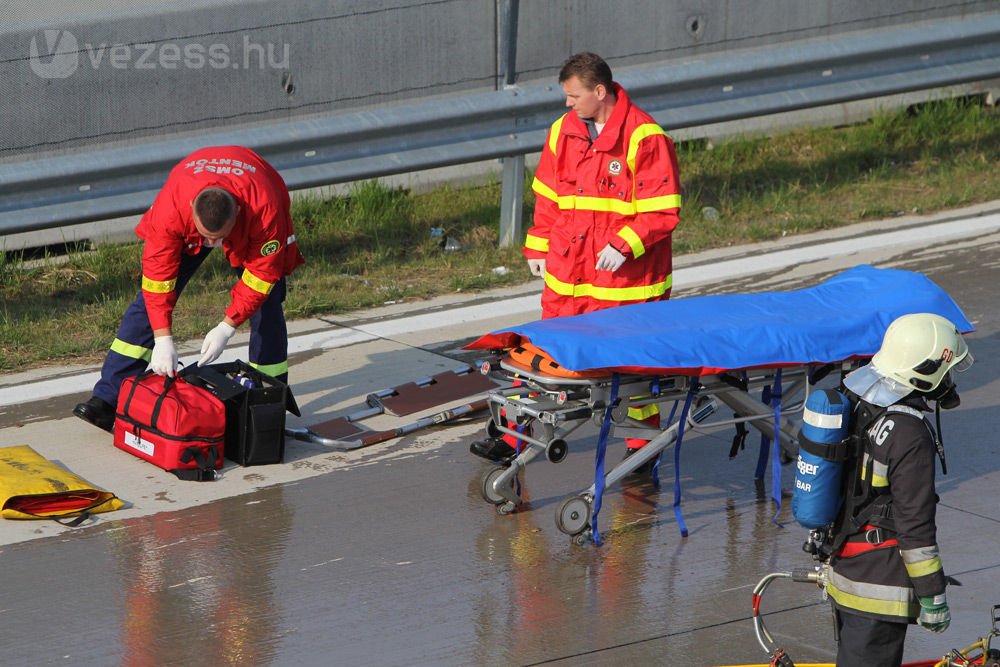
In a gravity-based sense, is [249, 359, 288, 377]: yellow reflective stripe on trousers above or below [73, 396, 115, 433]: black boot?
above

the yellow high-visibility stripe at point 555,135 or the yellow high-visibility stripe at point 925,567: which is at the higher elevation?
the yellow high-visibility stripe at point 555,135

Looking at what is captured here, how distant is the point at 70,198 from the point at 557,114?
11.1 feet

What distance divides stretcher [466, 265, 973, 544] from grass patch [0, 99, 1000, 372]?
10.4ft

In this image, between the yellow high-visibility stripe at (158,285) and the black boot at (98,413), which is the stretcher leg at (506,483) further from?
the black boot at (98,413)

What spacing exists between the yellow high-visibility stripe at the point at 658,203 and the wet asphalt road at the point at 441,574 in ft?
4.03

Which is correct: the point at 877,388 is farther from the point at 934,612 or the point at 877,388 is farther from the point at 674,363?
the point at 674,363

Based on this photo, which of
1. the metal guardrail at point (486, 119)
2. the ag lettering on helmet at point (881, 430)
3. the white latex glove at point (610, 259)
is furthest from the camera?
the metal guardrail at point (486, 119)

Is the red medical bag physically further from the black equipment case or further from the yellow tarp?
the yellow tarp

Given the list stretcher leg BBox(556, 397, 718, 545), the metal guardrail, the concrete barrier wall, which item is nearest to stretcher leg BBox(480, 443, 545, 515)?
stretcher leg BBox(556, 397, 718, 545)

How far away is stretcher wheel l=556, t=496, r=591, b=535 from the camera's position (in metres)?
5.71

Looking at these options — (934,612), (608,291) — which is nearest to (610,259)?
(608,291)

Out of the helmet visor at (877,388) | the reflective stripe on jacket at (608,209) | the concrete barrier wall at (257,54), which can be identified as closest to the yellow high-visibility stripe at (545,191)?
the reflective stripe on jacket at (608,209)

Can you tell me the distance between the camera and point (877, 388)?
4039 millimetres

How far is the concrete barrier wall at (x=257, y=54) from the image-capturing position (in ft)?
29.3
